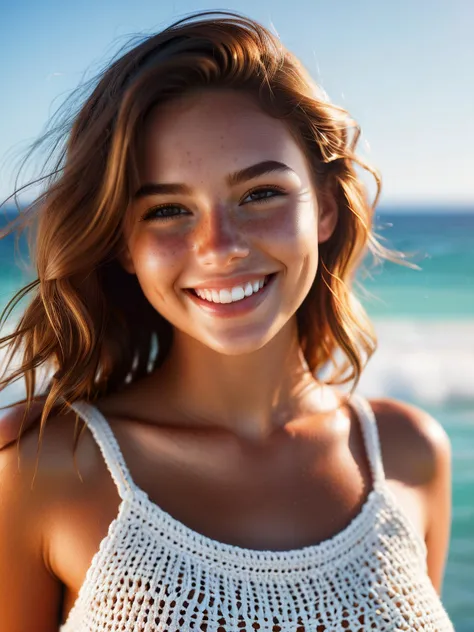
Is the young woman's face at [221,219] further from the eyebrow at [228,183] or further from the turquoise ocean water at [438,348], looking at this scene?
the turquoise ocean water at [438,348]

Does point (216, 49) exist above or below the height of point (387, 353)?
above

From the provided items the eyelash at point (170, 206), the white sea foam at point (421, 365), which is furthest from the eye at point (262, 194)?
the white sea foam at point (421, 365)

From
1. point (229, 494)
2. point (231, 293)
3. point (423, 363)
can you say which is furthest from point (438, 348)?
point (231, 293)

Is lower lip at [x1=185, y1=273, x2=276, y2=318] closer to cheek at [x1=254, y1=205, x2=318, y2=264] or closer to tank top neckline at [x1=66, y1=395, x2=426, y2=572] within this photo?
cheek at [x1=254, y1=205, x2=318, y2=264]

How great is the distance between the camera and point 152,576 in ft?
5.49

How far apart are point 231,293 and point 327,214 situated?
45 centimetres

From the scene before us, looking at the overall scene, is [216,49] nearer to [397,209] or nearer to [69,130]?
[69,130]

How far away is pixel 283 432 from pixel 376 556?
37 centimetres

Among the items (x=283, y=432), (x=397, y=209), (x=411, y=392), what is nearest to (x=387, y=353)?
(x=411, y=392)

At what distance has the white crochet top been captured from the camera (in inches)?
64.8

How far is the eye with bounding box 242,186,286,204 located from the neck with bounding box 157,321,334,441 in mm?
404

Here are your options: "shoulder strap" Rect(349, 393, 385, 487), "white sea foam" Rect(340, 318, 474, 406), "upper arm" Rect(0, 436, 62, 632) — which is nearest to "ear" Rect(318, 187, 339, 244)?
"shoulder strap" Rect(349, 393, 385, 487)

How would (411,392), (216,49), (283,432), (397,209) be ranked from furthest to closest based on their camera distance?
(397,209) → (411,392) → (283,432) → (216,49)

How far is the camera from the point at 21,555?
1.73 metres
